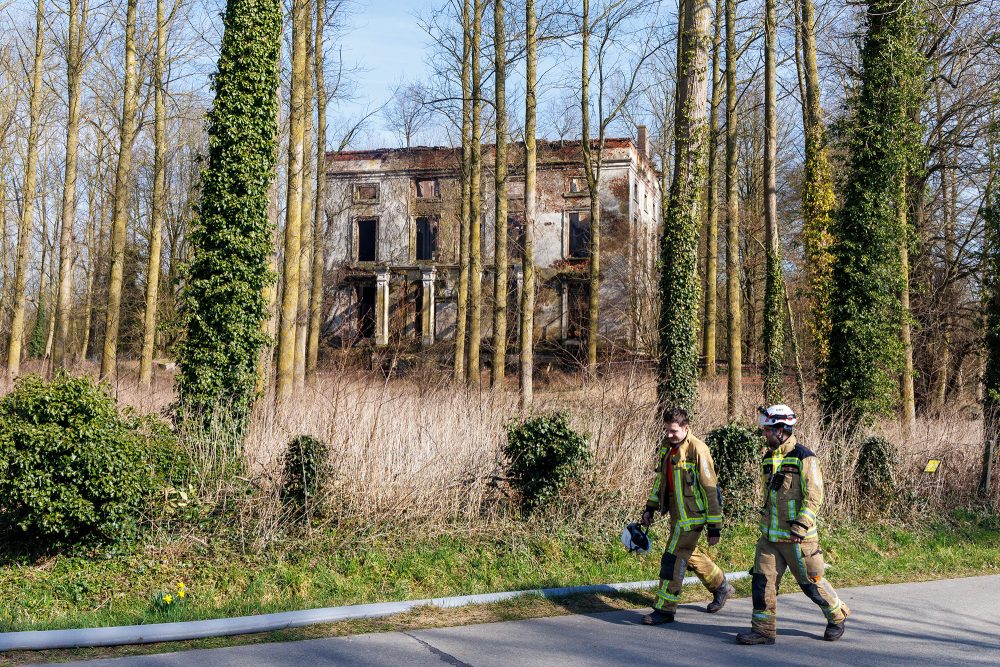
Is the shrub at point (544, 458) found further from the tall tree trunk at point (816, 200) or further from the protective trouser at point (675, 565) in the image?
the tall tree trunk at point (816, 200)

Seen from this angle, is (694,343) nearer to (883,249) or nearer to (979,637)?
(883,249)

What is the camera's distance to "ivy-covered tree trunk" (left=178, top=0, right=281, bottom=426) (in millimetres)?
11477

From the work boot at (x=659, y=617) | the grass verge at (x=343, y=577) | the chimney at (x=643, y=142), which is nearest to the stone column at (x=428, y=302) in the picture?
the chimney at (x=643, y=142)

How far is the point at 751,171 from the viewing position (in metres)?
40.1

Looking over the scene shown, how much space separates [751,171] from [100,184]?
28.4 metres

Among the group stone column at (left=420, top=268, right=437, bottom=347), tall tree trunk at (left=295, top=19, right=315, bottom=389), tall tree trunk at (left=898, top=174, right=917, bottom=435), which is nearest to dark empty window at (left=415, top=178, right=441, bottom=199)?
stone column at (left=420, top=268, right=437, bottom=347)

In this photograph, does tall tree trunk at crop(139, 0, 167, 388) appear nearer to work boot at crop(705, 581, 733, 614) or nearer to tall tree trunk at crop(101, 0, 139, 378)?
tall tree trunk at crop(101, 0, 139, 378)

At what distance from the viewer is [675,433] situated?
7656mm

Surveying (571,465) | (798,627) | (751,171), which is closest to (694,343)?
(571,465)

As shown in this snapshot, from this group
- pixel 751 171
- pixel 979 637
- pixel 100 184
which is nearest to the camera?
pixel 979 637

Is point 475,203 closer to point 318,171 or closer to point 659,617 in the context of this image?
point 318,171

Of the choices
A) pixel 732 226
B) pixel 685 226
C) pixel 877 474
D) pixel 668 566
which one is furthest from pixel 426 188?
pixel 668 566

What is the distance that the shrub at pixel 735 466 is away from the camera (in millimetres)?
11234

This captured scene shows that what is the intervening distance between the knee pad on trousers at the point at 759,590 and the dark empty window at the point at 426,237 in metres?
38.1
